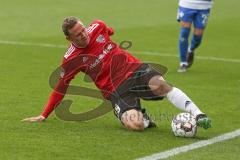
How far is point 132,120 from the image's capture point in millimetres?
8797

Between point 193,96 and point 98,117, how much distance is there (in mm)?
2166

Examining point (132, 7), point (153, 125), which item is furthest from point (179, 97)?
point (132, 7)

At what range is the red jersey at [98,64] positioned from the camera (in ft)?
30.0

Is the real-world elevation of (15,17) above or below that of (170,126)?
below

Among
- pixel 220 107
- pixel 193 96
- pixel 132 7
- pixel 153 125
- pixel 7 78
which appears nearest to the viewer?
pixel 153 125

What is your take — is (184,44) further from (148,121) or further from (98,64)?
(148,121)

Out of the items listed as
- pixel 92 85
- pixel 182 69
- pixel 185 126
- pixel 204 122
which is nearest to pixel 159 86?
pixel 185 126

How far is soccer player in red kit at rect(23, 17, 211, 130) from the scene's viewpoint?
8.96 m

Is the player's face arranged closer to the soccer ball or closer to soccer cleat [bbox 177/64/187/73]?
the soccer ball

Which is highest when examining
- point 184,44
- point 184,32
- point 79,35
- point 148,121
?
point 79,35

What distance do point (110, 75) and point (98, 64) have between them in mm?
198

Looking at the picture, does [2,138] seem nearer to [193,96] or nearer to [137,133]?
[137,133]

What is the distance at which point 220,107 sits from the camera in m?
10.5

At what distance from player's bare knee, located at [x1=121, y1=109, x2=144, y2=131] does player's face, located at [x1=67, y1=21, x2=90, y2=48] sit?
3.21 ft
